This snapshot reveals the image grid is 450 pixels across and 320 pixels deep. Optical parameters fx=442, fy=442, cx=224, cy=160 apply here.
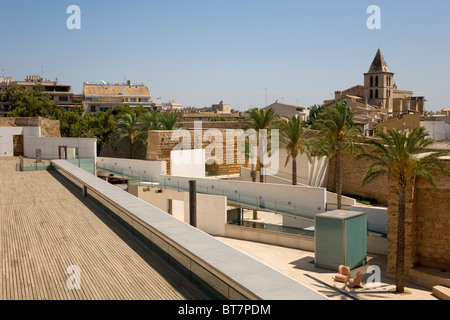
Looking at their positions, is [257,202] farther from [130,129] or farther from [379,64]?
[379,64]

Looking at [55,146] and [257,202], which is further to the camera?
[55,146]

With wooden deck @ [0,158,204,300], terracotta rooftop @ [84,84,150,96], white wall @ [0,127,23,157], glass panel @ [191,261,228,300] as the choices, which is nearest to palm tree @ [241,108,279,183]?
wooden deck @ [0,158,204,300]

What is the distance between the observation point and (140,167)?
1005 inches

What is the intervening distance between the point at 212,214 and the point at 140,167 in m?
7.43

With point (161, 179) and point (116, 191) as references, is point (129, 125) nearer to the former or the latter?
point (161, 179)

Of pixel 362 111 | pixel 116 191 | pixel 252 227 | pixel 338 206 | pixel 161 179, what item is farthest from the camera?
pixel 362 111

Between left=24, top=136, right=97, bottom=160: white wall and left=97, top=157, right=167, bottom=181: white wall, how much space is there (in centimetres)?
252

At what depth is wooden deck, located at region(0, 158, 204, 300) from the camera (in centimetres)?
671

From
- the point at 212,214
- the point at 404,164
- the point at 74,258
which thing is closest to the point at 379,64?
the point at 212,214

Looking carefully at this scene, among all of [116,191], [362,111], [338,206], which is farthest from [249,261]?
[362,111]

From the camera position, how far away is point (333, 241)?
15117 mm
